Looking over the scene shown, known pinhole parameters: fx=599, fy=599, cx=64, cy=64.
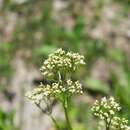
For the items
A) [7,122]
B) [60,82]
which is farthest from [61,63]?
[7,122]

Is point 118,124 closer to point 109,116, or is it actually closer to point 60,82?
point 109,116

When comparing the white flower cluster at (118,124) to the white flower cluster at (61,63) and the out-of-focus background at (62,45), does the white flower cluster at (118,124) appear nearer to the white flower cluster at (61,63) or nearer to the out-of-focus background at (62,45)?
the white flower cluster at (61,63)

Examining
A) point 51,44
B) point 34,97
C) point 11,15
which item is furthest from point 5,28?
point 34,97

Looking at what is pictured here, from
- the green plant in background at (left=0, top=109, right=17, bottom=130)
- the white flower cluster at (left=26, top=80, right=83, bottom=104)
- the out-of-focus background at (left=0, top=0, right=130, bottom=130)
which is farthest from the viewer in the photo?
the out-of-focus background at (left=0, top=0, right=130, bottom=130)

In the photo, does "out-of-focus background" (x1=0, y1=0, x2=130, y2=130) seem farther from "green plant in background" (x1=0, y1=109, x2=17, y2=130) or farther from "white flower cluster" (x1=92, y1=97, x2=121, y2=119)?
"white flower cluster" (x1=92, y1=97, x2=121, y2=119)

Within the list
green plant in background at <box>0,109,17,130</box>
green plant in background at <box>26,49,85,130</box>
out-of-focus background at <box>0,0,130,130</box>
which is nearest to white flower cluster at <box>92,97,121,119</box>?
green plant in background at <box>26,49,85,130</box>

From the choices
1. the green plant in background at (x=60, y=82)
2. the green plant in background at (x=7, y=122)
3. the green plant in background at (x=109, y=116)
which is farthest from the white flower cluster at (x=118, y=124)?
the green plant in background at (x=7, y=122)
